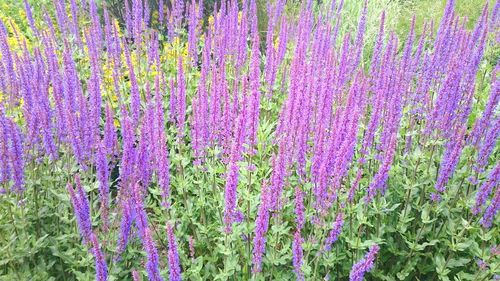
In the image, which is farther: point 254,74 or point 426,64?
point 426,64

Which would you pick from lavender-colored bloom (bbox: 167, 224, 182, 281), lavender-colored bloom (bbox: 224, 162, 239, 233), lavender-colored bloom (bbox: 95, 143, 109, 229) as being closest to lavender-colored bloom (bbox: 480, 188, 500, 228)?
lavender-colored bloom (bbox: 224, 162, 239, 233)

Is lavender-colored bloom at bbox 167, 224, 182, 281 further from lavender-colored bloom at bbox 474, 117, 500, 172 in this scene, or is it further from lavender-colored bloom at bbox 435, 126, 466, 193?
lavender-colored bloom at bbox 474, 117, 500, 172

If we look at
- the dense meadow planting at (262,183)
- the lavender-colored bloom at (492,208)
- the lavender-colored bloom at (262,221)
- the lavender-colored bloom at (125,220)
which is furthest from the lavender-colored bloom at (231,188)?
the lavender-colored bloom at (492,208)

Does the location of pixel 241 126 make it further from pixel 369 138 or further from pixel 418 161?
pixel 418 161

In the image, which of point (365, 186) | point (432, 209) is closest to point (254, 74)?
point (365, 186)

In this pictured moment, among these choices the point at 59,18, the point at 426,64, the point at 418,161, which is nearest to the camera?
the point at 418,161

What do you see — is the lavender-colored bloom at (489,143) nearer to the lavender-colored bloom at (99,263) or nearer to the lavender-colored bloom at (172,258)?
the lavender-colored bloom at (172,258)

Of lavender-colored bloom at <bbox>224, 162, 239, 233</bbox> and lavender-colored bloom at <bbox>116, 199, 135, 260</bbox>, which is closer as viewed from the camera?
lavender-colored bloom at <bbox>224, 162, 239, 233</bbox>

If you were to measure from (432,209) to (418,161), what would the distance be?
0.37m

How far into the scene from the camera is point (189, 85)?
4844 mm

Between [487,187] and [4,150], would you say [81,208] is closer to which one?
[4,150]

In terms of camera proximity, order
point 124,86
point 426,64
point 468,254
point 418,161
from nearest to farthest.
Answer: point 418,161, point 468,254, point 426,64, point 124,86

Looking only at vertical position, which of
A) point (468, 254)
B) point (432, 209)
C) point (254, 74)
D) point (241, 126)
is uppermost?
point (254, 74)

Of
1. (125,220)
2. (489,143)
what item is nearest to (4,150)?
(125,220)
